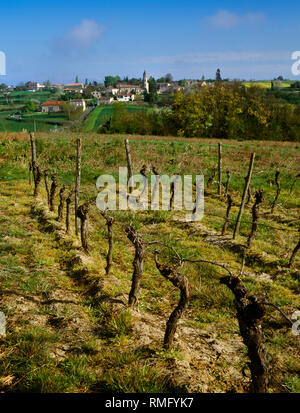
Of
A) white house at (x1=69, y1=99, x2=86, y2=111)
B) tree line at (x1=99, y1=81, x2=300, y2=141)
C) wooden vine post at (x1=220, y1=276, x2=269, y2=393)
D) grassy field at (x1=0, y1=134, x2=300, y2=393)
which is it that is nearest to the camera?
wooden vine post at (x1=220, y1=276, x2=269, y2=393)

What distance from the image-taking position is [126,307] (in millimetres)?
5398

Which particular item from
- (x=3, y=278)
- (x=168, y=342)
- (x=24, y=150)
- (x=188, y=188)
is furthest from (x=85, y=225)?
(x=24, y=150)

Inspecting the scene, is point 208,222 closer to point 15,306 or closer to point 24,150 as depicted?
point 15,306

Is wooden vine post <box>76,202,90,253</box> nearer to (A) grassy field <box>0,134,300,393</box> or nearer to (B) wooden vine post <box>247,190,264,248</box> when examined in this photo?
(A) grassy field <box>0,134,300,393</box>

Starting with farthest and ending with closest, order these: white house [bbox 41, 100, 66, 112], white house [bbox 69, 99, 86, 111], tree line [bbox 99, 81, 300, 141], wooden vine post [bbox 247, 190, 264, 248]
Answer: white house [bbox 69, 99, 86, 111]
white house [bbox 41, 100, 66, 112]
tree line [bbox 99, 81, 300, 141]
wooden vine post [bbox 247, 190, 264, 248]

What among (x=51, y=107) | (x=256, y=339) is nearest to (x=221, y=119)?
(x=256, y=339)

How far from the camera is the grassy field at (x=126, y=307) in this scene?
3.80 metres

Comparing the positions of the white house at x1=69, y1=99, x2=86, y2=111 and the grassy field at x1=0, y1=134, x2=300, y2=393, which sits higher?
the white house at x1=69, y1=99, x2=86, y2=111

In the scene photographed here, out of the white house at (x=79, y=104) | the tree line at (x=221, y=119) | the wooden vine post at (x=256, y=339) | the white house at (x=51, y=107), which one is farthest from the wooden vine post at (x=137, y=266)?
the white house at (x=79, y=104)

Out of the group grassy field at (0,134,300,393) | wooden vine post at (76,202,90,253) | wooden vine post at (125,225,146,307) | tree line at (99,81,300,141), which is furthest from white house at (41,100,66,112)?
→ wooden vine post at (125,225,146,307)

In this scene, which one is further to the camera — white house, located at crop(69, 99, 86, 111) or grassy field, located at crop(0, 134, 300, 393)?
white house, located at crop(69, 99, 86, 111)

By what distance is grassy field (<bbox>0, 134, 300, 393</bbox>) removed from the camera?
12.5ft

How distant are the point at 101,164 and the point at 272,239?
1306 centimetres

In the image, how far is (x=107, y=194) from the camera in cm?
1427
